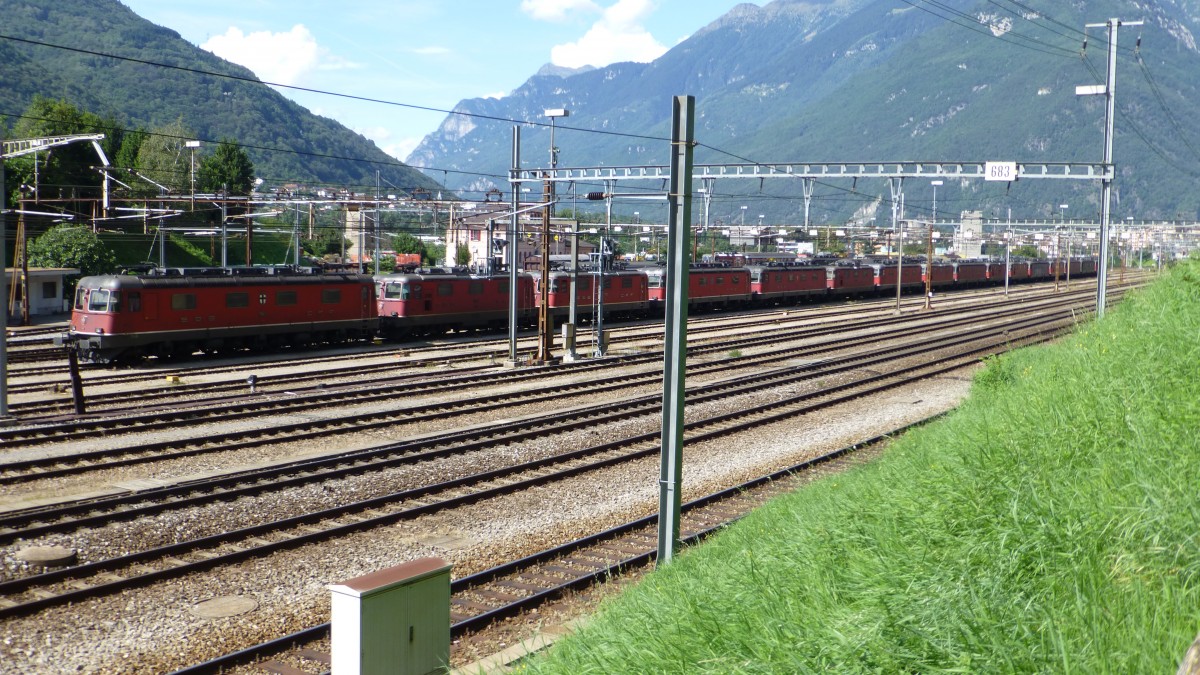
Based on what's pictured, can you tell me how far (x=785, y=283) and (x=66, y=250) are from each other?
38169 millimetres

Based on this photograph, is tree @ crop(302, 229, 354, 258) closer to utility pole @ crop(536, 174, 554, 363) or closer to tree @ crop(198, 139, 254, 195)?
tree @ crop(198, 139, 254, 195)

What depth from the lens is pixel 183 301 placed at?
30.6 meters

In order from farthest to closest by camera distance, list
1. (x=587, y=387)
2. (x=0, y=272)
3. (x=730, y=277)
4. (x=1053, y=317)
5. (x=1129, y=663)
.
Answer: (x=730, y=277)
(x=1053, y=317)
(x=587, y=387)
(x=0, y=272)
(x=1129, y=663)

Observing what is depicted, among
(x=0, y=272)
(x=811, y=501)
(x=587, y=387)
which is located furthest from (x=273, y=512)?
(x=587, y=387)

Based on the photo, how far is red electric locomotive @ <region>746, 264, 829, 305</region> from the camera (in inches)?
2242

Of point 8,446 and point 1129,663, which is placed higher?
point 1129,663

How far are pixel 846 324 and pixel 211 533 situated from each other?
3888cm

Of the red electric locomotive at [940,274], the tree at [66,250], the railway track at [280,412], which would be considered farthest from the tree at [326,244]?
the railway track at [280,412]

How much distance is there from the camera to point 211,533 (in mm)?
13188

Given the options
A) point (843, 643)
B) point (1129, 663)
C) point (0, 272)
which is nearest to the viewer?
point (1129, 663)

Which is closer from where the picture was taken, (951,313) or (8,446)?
(8,446)

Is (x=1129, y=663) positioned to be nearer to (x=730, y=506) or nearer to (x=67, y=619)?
(x=67, y=619)

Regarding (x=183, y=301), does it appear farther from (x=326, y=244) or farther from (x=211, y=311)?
(x=326, y=244)

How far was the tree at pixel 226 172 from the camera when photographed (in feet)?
245
